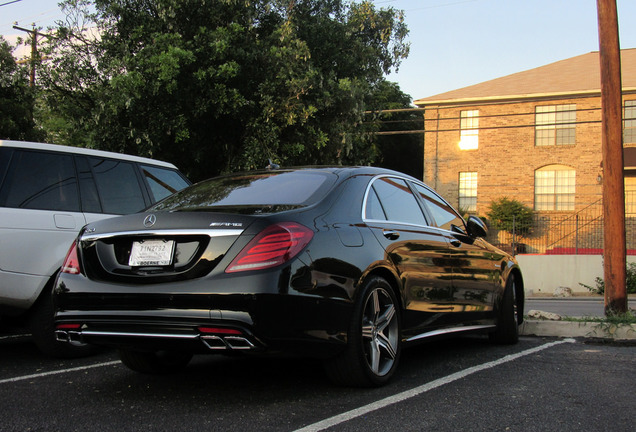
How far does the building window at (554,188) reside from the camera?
3191cm

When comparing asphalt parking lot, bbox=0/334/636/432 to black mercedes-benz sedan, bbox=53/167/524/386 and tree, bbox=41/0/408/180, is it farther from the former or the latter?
tree, bbox=41/0/408/180

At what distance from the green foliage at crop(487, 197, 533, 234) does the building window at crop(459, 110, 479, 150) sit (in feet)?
11.0

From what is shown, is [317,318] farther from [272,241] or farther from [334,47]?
[334,47]

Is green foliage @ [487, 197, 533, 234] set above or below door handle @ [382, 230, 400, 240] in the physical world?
above

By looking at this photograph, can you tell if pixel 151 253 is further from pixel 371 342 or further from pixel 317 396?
pixel 371 342

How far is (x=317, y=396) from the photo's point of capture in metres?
4.52

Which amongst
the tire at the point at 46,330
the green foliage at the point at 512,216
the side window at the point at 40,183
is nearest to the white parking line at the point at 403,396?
the tire at the point at 46,330

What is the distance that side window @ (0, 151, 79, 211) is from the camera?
5782mm

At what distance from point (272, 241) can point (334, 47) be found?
61.7ft

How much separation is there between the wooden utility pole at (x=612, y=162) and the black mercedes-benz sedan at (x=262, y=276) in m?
3.91

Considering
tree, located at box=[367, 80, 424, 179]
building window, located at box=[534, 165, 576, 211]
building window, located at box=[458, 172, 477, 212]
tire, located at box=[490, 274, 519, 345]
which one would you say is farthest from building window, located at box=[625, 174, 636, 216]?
tire, located at box=[490, 274, 519, 345]

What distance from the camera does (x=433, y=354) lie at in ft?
21.0

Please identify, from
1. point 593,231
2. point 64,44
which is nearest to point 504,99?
point 593,231

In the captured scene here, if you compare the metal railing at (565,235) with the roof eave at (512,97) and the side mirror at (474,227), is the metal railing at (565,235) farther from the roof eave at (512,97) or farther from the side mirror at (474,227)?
the side mirror at (474,227)
